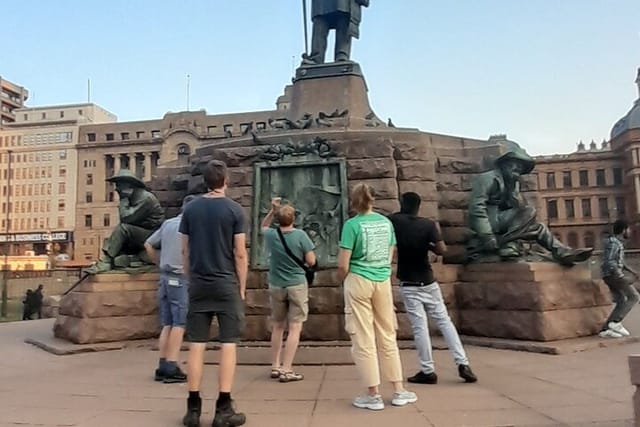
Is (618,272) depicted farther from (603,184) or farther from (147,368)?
(603,184)

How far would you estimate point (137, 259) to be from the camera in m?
9.63

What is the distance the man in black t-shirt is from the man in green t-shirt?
93cm

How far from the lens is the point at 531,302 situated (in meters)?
7.97

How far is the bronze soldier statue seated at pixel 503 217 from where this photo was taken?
350 inches

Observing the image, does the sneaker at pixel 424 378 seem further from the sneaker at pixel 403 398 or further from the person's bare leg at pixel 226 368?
the person's bare leg at pixel 226 368

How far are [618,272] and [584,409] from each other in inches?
177

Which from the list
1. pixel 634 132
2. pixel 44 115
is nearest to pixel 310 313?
pixel 634 132

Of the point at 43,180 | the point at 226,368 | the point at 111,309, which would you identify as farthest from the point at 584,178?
the point at 226,368

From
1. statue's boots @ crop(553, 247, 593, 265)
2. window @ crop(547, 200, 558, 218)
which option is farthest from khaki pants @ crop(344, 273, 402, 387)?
window @ crop(547, 200, 558, 218)

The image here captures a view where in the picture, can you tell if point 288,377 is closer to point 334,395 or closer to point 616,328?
point 334,395

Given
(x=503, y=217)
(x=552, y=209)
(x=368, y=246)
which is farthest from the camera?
(x=552, y=209)

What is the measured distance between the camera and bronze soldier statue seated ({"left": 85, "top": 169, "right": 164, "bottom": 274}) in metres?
9.49

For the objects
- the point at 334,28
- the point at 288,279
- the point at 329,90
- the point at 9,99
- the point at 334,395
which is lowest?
the point at 334,395

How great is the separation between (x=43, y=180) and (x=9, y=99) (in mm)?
31361
